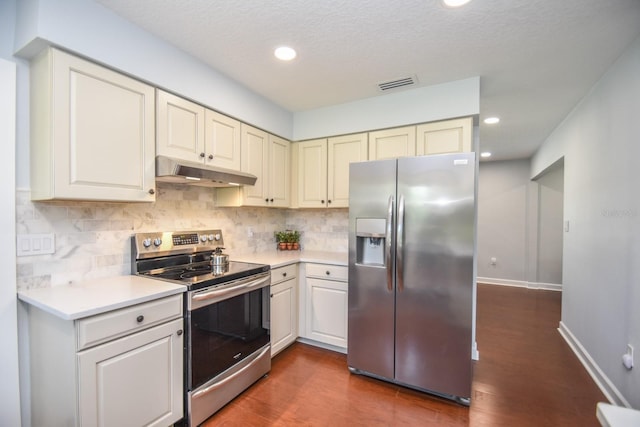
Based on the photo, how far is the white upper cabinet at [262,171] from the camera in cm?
271

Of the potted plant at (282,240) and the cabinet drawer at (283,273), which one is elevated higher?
the potted plant at (282,240)

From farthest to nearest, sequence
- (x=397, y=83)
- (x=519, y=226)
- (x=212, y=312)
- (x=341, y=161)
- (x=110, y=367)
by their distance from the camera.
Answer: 1. (x=519, y=226)
2. (x=341, y=161)
3. (x=397, y=83)
4. (x=212, y=312)
5. (x=110, y=367)

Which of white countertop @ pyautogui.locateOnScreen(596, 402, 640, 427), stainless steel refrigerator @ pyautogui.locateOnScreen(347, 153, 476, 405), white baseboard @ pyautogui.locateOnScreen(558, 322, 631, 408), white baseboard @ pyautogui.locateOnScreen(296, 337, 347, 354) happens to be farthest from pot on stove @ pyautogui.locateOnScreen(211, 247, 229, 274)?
white baseboard @ pyautogui.locateOnScreen(558, 322, 631, 408)

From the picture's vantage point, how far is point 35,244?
1643 millimetres

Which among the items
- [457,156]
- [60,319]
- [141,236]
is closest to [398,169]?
[457,156]

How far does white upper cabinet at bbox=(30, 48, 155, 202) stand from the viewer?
59.4 inches

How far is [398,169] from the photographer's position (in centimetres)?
224

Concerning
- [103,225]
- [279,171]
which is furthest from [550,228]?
[103,225]

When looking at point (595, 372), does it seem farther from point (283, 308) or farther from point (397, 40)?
point (397, 40)

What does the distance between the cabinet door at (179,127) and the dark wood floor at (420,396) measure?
1817 millimetres

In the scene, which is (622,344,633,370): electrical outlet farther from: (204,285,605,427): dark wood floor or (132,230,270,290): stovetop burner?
(132,230,270,290): stovetop burner

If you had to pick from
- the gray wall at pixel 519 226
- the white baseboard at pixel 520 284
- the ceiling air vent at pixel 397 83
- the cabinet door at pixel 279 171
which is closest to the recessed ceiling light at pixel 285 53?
the ceiling air vent at pixel 397 83

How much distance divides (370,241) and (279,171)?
1324 millimetres

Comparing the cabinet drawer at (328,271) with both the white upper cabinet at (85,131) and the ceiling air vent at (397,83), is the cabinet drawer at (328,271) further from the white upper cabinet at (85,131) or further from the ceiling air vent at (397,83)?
the ceiling air vent at (397,83)
